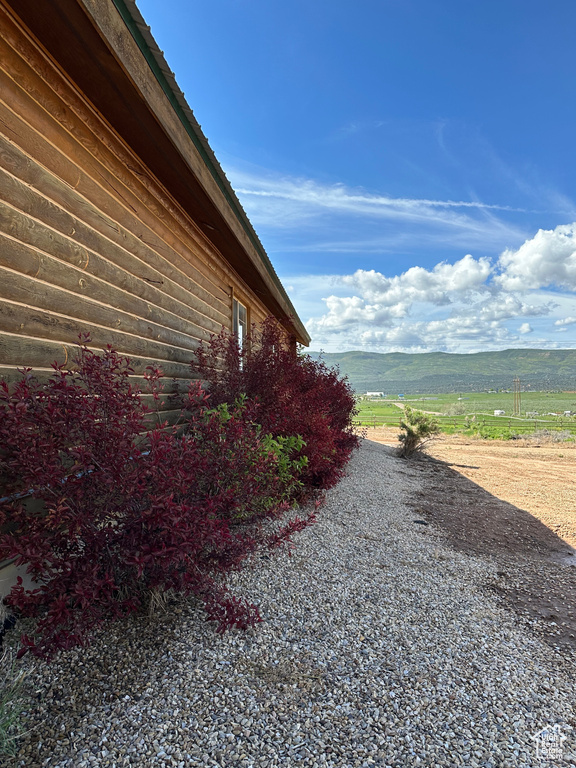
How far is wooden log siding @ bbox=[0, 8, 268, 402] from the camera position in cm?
203

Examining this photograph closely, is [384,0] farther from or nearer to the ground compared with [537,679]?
farther from the ground

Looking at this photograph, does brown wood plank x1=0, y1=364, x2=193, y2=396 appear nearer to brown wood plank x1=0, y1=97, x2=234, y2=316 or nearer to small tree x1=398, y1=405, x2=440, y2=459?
brown wood plank x1=0, y1=97, x2=234, y2=316

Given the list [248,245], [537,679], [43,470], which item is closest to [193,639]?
[43,470]

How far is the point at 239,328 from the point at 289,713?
607 centimetres

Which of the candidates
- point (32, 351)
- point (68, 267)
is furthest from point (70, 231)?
point (32, 351)

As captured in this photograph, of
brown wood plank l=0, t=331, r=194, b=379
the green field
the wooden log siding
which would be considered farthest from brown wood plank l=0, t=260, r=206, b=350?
the green field

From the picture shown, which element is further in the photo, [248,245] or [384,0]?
[384,0]

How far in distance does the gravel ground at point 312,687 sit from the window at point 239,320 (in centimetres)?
443

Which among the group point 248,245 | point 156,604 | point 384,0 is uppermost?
point 384,0

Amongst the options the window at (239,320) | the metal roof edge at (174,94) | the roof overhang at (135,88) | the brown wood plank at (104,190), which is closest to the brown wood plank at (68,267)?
the brown wood plank at (104,190)

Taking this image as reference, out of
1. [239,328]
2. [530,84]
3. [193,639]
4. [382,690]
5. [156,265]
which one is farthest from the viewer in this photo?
[530,84]

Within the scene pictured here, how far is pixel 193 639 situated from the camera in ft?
6.82

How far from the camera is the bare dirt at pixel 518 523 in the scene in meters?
3.17

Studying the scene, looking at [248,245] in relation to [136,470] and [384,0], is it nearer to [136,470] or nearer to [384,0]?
[136,470]
